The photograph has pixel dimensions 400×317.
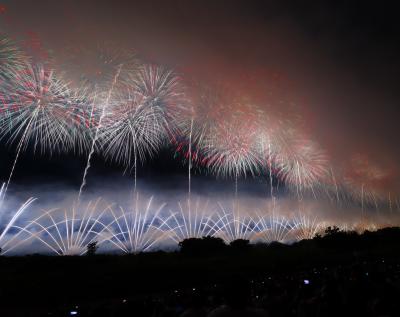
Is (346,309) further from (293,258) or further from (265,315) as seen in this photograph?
(293,258)

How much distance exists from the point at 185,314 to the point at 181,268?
1680 inches

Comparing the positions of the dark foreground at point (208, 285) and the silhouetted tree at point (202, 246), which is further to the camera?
the silhouetted tree at point (202, 246)

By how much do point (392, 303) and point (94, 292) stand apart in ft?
116

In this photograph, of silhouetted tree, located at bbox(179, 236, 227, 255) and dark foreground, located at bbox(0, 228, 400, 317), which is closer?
dark foreground, located at bbox(0, 228, 400, 317)

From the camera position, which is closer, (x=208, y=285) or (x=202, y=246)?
(x=208, y=285)

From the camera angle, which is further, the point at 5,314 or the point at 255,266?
the point at 255,266

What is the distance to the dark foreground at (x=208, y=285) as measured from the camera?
6.79 metres

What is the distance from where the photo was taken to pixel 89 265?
45.2m

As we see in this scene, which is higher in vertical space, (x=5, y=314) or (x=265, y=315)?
(x=265, y=315)

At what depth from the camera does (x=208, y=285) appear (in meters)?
37.8

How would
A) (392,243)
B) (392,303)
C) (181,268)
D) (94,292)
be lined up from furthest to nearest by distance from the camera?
(392,243), (181,268), (94,292), (392,303)

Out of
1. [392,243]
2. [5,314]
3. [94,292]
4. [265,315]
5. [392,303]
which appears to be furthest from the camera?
[392,243]

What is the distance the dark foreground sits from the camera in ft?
22.3

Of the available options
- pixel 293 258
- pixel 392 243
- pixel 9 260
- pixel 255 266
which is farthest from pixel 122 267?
pixel 392 243
